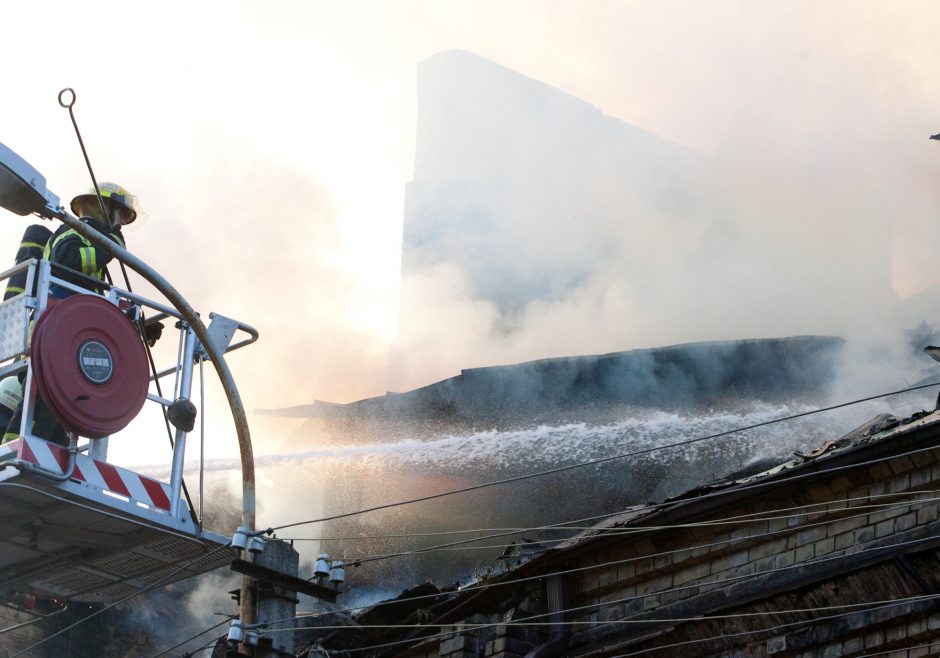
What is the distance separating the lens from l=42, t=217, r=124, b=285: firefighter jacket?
815 centimetres

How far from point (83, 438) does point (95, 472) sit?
0.83 feet

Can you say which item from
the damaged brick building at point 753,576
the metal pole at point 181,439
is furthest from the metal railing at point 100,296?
the damaged brick building at point 753,576

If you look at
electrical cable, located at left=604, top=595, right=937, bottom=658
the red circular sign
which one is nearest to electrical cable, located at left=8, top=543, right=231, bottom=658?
the red circular sign

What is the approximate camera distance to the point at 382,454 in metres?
19.8

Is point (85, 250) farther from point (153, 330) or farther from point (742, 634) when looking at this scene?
point (742, 634)

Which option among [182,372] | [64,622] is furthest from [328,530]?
[182,372]

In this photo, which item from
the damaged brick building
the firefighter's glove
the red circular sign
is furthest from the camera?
the firefighter's glove

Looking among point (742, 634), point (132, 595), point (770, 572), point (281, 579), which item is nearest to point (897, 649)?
point (770, 572)

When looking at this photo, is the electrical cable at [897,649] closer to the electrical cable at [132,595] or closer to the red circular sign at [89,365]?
the electrical cable at [132,595]

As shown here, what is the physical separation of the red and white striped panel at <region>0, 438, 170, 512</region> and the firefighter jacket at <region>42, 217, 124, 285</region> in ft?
4.41

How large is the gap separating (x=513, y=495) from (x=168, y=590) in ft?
17.2

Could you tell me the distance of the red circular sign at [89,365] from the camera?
24.2ft

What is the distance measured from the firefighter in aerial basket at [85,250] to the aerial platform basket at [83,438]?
0.04 meters

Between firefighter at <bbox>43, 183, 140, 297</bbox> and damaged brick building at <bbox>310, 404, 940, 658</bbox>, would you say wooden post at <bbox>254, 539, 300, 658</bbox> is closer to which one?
damaged brick building at <bbox>310, 404, 940, 658</bbox>
